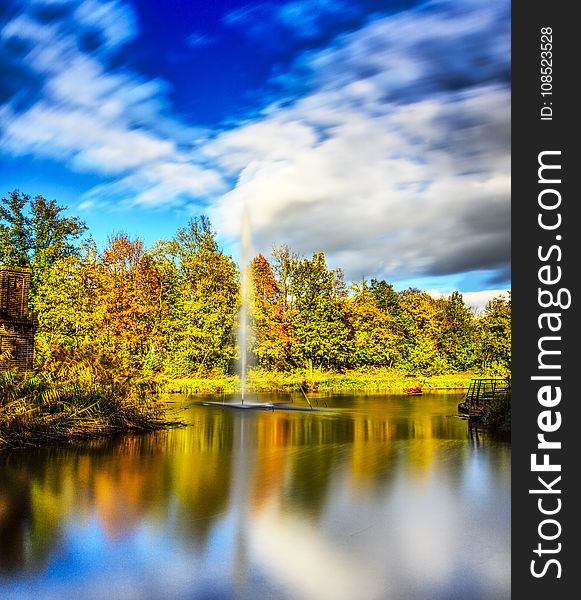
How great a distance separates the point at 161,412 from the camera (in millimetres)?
17281

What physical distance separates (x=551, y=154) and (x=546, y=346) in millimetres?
1872

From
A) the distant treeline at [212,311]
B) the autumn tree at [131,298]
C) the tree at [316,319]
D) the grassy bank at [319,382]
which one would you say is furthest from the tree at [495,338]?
the autumn tree at [131,298]

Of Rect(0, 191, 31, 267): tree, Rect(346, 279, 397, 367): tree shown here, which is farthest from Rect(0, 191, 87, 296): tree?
Rect(346, 279, 397, 367): tree

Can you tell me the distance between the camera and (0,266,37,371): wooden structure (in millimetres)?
15211

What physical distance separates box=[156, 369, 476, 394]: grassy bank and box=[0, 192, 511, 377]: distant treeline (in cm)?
171

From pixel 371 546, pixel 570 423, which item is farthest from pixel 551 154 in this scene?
pixel 371 546

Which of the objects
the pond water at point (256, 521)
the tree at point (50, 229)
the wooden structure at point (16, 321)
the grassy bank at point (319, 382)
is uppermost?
the tree at point (50, 229)

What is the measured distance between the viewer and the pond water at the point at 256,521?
5195 mm

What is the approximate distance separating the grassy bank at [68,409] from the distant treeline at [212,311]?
623 inches

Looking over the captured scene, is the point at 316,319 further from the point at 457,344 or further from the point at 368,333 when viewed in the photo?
the point at 457,344

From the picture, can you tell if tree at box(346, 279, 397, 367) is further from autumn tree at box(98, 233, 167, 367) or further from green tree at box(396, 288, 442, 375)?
autumn tree at box(98, 233, 167, 367)

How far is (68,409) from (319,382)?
26.7 meters

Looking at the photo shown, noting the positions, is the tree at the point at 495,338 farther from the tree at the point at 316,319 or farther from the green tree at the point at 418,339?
the tree at the point at 316,319

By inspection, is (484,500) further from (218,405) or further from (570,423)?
(218,405)
